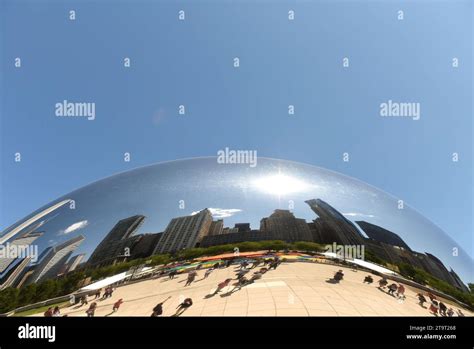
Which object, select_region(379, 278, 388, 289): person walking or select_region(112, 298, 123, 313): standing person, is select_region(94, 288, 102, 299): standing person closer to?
select_region(112, 298, 123, 313): standing person

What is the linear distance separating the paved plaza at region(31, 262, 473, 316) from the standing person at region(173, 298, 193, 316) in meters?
0.06

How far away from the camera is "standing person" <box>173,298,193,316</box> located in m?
5.06

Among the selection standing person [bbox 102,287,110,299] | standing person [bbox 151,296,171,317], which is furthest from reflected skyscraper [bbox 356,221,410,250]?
standing person [bbox 102,287,110,299]

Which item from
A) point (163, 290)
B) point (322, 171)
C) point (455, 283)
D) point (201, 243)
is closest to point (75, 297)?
point (163, 290)

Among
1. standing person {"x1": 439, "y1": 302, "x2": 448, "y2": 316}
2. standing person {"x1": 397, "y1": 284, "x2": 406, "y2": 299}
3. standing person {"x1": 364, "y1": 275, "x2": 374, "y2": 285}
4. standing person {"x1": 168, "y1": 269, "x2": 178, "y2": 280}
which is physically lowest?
standing person {"x1": 439, "y1": 302, "x2": 448, "y2": 316}

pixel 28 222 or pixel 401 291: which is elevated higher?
pixel 28 222

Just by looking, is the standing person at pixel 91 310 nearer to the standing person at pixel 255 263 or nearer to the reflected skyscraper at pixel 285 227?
the standing person at pixel 255 263

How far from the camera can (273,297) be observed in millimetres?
5262

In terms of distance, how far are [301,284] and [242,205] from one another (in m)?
2.17

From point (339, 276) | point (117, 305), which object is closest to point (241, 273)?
point (339, 276)

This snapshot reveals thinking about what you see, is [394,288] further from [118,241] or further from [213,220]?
[118,241]

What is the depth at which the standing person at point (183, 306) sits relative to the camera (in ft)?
16.6

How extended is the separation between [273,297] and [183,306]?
1705 millimetres

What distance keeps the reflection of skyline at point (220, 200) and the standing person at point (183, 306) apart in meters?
1.74
